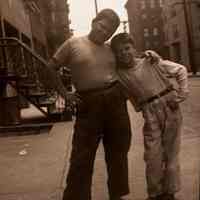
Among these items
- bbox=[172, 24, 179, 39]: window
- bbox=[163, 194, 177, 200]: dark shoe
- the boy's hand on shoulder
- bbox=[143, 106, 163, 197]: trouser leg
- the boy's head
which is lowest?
bbox=[163, 194, 177, 200]: dark shoe

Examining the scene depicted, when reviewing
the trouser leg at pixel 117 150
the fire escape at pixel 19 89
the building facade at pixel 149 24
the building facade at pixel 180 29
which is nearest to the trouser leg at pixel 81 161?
the trouser leg at pixel 117 150

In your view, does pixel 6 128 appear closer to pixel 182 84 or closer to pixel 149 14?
pixel 182 84

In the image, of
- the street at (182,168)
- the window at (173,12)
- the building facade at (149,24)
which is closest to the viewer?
the street at (182,168)

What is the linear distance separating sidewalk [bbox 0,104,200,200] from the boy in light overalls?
16.1 inches

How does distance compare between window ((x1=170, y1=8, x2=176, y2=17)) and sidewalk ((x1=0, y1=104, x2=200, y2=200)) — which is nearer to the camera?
sidewalk ((x1=0, y1=104, x2=200, y2=200))

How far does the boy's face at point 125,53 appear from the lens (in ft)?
15.3

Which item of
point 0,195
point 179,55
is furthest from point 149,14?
point 0,195

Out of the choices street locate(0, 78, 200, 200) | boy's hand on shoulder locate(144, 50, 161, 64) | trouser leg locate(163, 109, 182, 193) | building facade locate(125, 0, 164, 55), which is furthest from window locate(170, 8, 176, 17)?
trouser leg locate(163, 109, 182, 193)

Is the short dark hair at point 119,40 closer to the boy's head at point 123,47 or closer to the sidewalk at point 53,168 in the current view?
the boy's head at point 123,47

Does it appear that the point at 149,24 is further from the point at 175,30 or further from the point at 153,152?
the point at 153,152

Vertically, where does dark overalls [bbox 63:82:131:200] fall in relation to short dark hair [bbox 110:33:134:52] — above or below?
below

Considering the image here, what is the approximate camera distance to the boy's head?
466 centimetres

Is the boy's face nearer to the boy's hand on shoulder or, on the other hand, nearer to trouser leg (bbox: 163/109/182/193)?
the boy's hand on shoulder

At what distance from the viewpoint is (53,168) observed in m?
7.05
